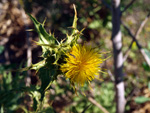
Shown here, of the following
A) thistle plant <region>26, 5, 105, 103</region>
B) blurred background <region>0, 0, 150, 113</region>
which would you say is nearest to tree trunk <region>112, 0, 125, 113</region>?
thistle plant <region>26, 5, 105, 103</region>

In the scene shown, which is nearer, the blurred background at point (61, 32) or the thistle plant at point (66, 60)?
the thistle plant at point (66, 60)

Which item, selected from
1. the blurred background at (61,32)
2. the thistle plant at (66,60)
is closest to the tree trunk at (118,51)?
the thistle plant at (66,60)

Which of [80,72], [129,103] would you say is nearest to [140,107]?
[129,103]

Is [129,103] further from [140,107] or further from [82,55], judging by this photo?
[82,55]

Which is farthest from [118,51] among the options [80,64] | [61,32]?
[61,32]

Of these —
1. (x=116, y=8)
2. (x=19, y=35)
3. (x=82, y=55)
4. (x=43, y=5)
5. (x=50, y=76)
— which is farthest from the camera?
(x=19, y=35)

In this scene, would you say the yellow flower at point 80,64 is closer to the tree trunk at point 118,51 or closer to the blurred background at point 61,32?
the tree trunk at point 118,51

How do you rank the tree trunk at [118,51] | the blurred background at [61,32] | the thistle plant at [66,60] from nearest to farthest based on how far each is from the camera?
the thistle plant at [66,60] < the tree trunk at [118,51] < the blurred background at [61,32]

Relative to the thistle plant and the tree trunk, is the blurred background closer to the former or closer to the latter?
the tree trunk
